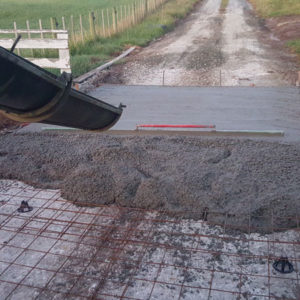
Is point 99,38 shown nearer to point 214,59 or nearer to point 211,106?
point 214,59

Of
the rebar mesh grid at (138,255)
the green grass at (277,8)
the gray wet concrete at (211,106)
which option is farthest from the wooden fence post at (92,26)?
the green grass at (277,8)

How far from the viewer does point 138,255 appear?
3.32 meters

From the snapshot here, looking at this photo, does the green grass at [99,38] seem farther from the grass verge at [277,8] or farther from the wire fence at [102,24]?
the grass verge at [277,8]

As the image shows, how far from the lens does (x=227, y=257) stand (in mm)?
3246

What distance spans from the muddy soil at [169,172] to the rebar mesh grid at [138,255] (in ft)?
0.50

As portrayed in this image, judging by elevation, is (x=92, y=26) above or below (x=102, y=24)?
above

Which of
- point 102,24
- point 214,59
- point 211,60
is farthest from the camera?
point 102,24

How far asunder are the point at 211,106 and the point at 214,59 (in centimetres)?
607

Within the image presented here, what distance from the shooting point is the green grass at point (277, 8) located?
70.0ft

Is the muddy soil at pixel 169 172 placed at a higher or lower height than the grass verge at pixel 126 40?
higher

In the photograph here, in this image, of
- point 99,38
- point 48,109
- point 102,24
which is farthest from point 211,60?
point 48,109

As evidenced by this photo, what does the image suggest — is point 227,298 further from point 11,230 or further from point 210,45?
point 210,45

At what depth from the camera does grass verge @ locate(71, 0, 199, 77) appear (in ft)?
37.1

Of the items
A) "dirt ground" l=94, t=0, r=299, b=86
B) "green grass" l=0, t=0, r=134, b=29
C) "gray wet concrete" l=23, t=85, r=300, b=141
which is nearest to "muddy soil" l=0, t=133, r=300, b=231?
"gray wet concrete" l=23, t=85, r=300, b=141
